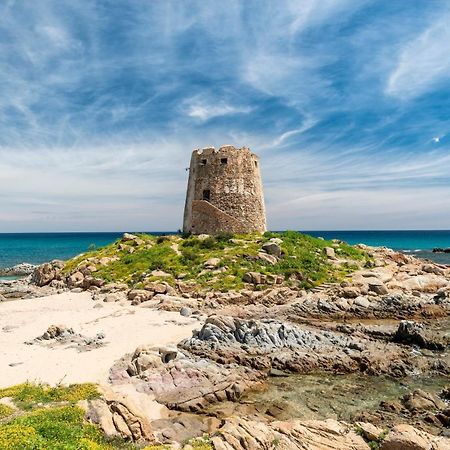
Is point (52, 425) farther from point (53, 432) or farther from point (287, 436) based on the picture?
point (287, 436)

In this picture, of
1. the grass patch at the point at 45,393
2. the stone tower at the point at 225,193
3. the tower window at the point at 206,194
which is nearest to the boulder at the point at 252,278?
the stone tower at the point at 225,193

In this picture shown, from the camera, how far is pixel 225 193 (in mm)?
39781

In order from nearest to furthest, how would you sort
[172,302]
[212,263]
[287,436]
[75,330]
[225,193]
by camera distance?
1. [287,436]
2. [75,330]
3. [172,302]
4. [212,263]
5. [225,193]

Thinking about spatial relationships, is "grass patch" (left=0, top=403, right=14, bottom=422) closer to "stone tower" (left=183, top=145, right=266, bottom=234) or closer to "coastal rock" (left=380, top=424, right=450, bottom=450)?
"coastal rock" (left=380, top=424, right=450, bottom=450)

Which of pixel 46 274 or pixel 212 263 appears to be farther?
pixel 46 274

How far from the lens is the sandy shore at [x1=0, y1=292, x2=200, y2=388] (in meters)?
14.8

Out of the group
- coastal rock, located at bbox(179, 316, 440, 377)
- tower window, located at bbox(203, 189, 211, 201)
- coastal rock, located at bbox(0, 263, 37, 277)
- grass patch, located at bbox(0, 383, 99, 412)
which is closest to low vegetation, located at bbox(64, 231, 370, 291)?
tower window, located at bbox(203, 189, 211, 201)

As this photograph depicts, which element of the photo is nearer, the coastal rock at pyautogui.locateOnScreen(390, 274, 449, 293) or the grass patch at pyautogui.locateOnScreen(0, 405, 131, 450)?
the grass patch at pyautogui.locateOnScreen(0, 405, 131, 450)

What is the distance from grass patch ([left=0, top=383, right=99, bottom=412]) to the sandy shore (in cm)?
135

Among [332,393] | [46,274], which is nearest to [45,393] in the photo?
[332,393]

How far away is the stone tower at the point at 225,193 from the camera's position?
39562mm

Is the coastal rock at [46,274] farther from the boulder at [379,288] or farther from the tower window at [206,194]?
the boulder at [379,288]

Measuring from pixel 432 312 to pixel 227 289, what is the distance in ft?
44.1

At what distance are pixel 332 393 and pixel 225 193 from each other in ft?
89.9
